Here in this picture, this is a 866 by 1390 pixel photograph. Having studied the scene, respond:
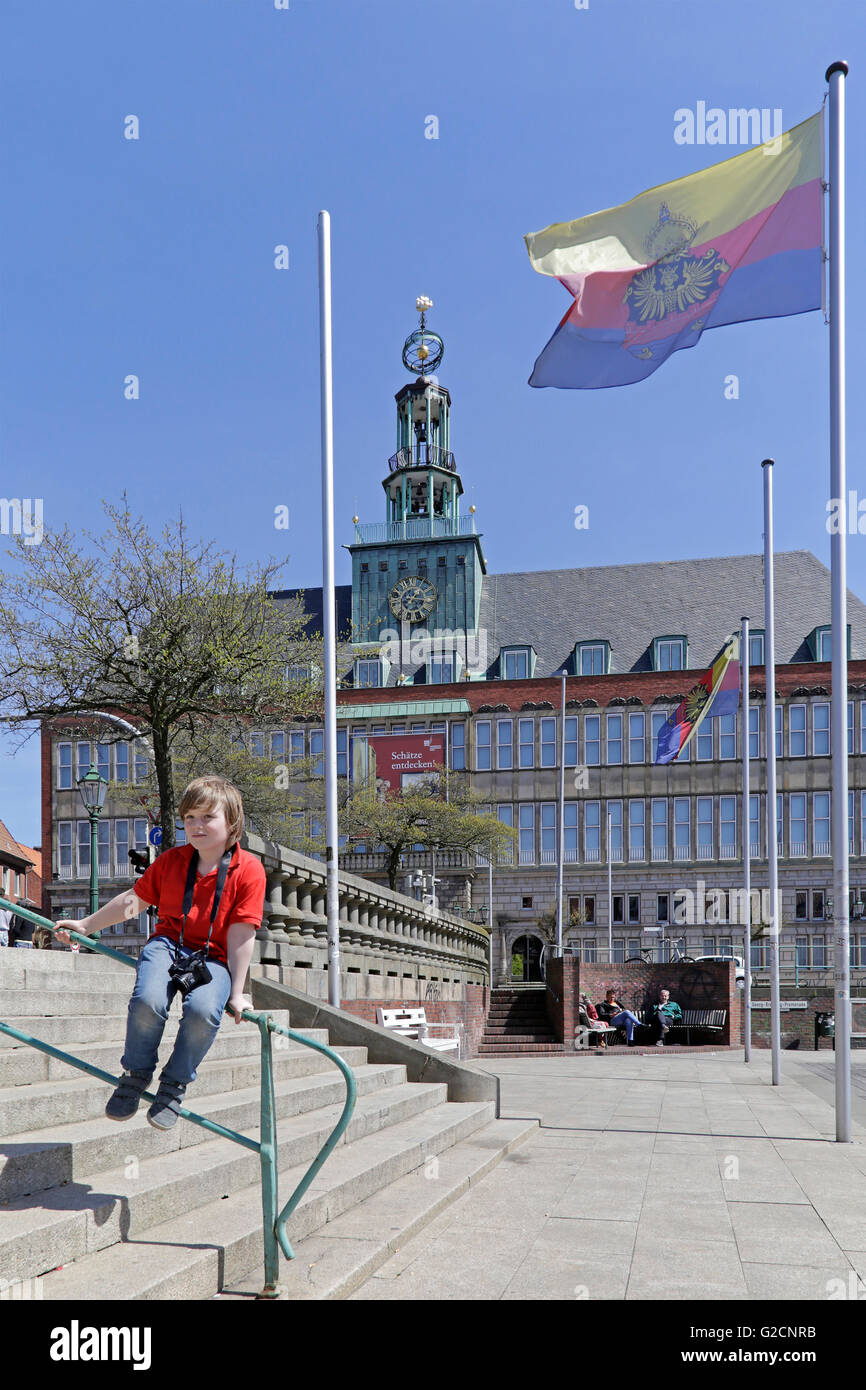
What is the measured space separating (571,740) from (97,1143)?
192 feet

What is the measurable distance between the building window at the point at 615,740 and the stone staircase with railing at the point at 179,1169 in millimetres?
53559

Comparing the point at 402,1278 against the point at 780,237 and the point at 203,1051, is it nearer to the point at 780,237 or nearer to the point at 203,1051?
the point at 203,1051

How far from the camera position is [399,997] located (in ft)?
64.4

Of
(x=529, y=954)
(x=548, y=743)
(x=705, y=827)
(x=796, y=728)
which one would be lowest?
(x=529, y=954)

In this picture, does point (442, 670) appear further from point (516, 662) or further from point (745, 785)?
point (745, 785)

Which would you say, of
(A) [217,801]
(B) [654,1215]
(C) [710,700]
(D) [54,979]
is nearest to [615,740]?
(C) [710,700]

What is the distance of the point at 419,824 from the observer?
50562mm

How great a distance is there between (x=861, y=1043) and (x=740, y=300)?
27052 millimetres

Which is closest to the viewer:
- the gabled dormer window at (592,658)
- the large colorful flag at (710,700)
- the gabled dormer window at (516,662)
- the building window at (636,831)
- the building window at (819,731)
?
the large colorful flag at (710,700)

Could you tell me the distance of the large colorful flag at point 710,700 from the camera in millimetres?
25516

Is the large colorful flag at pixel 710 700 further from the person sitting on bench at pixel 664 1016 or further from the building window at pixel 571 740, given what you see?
the building window at pixel 571 740

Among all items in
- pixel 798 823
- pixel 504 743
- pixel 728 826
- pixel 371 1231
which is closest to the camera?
pixel 371 1231

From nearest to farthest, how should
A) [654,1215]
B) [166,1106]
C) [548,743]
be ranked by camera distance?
[166,1106], [654,1215], [548,743]

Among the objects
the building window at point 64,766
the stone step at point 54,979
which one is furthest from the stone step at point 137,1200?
the building window at point 64,766
